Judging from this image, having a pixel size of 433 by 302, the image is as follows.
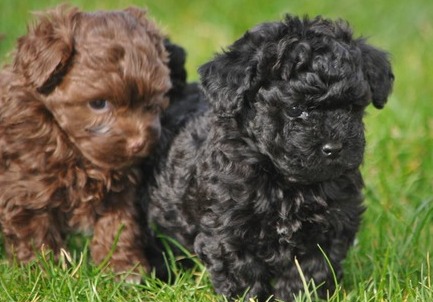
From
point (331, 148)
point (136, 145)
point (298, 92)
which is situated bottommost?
point (136, 145)

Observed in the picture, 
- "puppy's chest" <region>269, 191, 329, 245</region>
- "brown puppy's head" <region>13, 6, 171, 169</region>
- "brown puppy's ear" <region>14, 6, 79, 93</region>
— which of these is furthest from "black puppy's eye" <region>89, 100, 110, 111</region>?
"puppy's chest" <region>269, 191, 329, 245</region>

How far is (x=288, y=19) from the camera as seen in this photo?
4168mm

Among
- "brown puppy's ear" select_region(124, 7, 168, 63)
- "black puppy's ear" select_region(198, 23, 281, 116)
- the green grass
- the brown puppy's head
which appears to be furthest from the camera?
"brown puppy's ear" select_region(124, 7, 168, 63)

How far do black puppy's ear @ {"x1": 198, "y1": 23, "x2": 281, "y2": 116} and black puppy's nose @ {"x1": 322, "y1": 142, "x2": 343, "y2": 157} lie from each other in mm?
460

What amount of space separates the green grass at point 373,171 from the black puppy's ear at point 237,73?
0.99m

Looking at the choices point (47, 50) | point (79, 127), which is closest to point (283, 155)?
point (79, 127)

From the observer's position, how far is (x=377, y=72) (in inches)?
166

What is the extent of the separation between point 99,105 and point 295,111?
1149 millimetres

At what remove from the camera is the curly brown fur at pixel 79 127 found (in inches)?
176

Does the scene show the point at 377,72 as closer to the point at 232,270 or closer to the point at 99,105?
the point at 232,270

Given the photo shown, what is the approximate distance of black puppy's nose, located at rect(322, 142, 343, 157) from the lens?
152 inches

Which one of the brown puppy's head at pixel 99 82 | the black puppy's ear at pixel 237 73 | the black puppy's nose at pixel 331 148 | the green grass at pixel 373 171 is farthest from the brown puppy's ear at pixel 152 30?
A: the black puppy's nose at pixel 331 148

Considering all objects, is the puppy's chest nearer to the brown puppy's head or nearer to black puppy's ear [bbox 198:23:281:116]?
black puppy's ear [bbox 198:23:281:116]

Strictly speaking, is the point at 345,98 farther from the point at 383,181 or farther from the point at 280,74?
the point at 383,181
